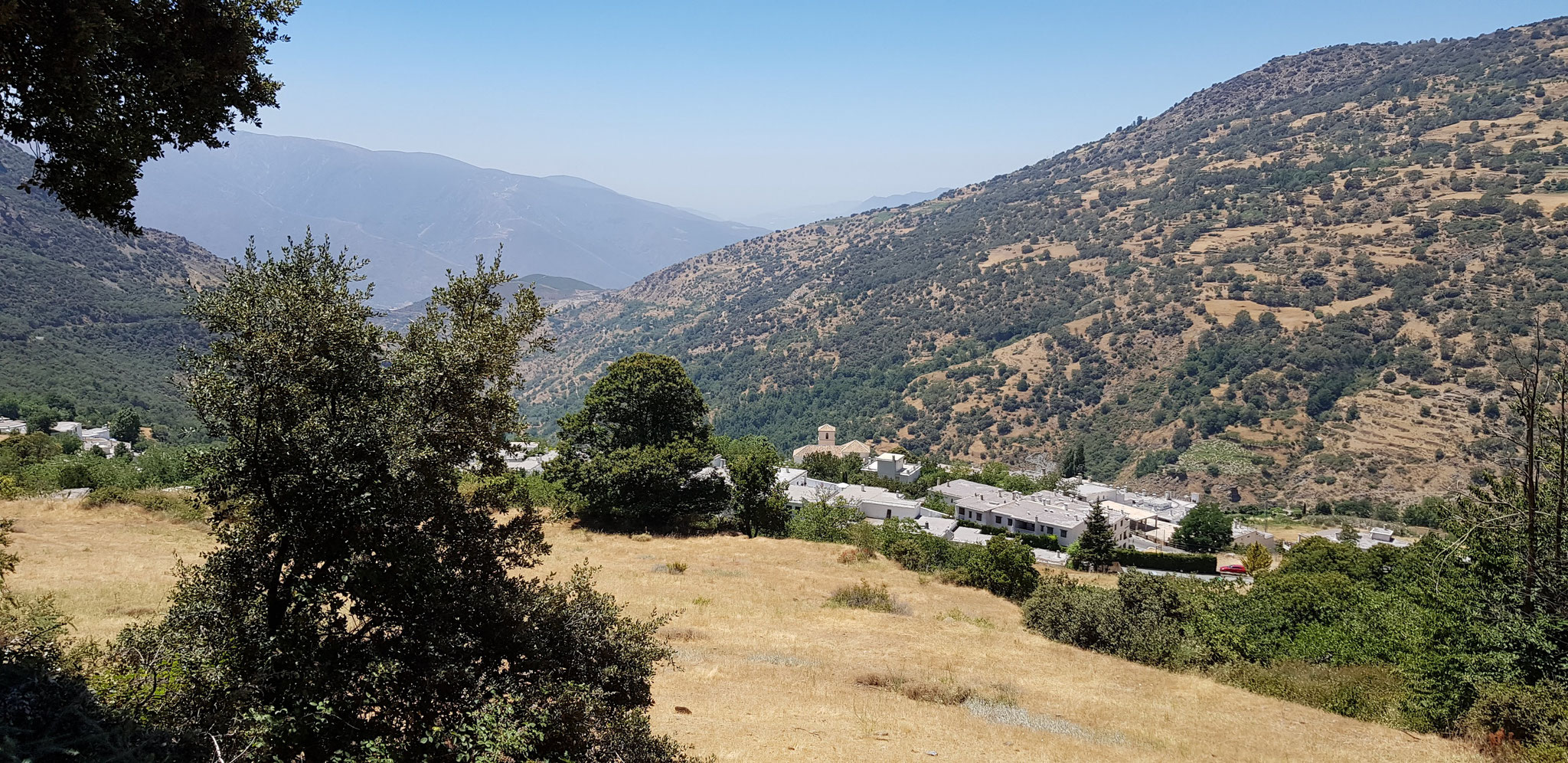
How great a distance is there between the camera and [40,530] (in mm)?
20656

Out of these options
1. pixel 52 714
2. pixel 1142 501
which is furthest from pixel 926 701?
pixel 1142 501

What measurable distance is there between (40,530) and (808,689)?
22.6 metres

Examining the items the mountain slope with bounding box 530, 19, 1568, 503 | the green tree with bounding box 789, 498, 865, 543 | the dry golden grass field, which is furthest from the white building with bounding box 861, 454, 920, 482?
the dry golden grass field

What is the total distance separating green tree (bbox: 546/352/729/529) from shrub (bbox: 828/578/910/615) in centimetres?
1011

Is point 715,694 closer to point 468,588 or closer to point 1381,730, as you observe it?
point 468,588

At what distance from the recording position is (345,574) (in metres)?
7.11

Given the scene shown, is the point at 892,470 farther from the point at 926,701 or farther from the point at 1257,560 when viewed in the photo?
the point at 926,701

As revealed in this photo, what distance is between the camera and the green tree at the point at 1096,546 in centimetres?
4019

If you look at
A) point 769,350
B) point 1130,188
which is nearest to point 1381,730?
point 769,350

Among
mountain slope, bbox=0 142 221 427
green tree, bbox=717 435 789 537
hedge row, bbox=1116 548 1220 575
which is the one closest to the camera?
green tree, bbox=717 435 789 537

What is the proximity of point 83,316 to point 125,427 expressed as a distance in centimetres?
3263

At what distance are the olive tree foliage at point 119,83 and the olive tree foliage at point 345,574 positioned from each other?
180 centimetres

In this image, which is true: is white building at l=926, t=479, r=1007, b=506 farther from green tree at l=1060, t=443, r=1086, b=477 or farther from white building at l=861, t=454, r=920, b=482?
green tree at l=1060, t=443, r=1086, b=477

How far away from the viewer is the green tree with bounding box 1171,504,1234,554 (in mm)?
50969
